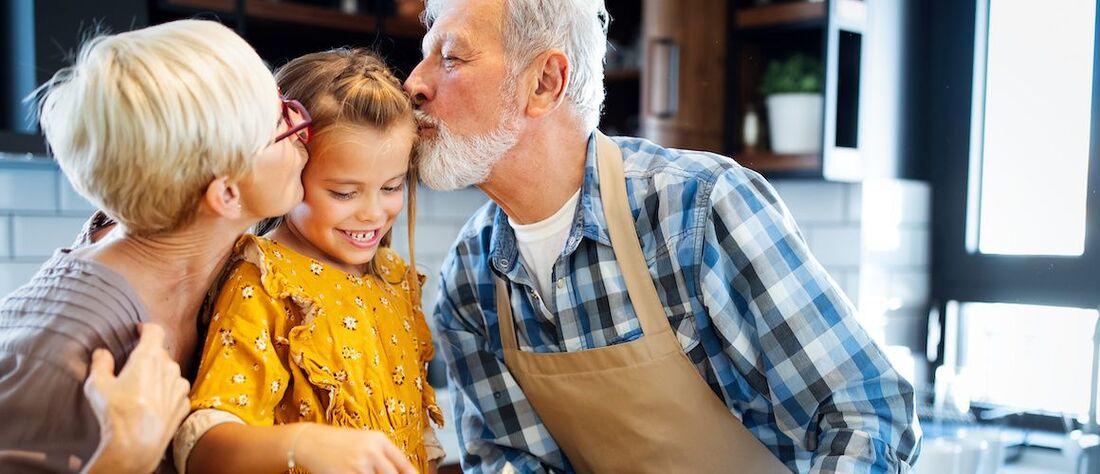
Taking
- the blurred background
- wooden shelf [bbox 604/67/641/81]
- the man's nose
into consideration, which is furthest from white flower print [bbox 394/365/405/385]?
wooden shelf [bbox 604/67/641/81]

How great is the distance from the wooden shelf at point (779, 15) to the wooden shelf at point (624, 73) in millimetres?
351

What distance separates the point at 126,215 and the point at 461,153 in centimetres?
52

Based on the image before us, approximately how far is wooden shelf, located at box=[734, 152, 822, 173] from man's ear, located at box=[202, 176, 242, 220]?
1552 millimetres

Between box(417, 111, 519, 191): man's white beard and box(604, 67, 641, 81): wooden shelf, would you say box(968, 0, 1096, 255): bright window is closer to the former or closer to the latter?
box(417, 111, 519, 191): man's white beard

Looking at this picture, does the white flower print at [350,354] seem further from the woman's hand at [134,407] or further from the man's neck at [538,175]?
the man's neck at [538,175]

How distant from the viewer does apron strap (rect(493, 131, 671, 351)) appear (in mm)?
1361

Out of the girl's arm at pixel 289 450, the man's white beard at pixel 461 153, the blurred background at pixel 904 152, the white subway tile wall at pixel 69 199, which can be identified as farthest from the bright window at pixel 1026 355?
the white subway tile wall at pixel 69 199

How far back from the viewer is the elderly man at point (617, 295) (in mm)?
1281

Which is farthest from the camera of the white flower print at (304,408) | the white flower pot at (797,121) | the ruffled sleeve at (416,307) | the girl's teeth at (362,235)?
the white flower pot at (797,121)

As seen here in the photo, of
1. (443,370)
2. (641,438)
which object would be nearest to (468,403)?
(641,438)

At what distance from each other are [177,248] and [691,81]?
5.49 feet

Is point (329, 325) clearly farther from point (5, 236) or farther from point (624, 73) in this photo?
point (624, 73)

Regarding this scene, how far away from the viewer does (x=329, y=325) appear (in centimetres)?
112

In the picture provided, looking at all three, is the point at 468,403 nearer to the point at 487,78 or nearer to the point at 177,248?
the point at 487,78
